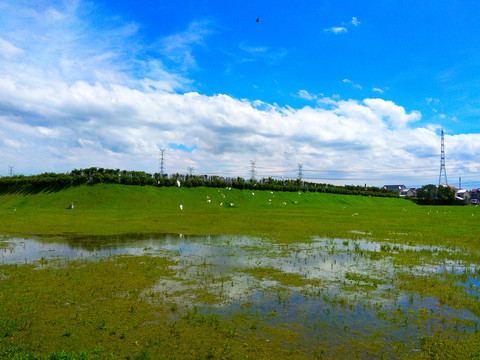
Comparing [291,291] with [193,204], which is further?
[193,204]

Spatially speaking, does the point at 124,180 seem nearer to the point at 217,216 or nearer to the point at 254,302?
the point at 217,216

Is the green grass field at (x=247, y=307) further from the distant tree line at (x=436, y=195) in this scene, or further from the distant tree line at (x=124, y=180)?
the distant tree line at (x=436, y=195)

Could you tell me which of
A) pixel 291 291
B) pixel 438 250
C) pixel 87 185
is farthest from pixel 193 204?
pixel 291 291

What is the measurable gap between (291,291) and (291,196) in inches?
3290

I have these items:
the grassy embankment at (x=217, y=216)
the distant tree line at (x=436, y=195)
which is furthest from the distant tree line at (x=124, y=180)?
the distant tree line at (x=436, y=195)

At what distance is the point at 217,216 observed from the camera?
159ft

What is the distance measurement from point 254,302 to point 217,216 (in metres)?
36.6

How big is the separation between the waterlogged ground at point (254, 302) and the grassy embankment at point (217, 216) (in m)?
10.5

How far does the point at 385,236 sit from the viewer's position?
30484mm

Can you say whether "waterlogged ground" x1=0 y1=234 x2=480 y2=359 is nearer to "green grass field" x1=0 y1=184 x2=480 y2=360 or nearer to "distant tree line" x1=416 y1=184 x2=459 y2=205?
"green grass field" x1=0 y1=184 x2=480 y2=360

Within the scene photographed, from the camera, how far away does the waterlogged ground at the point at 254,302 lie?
28.8ft

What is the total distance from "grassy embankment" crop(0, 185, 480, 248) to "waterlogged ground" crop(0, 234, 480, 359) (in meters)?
10.5

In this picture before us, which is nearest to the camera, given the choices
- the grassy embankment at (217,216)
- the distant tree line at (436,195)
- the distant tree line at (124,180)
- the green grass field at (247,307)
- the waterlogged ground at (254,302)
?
the green grass field at (247,307)

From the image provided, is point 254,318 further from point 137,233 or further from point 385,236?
point 385,236
